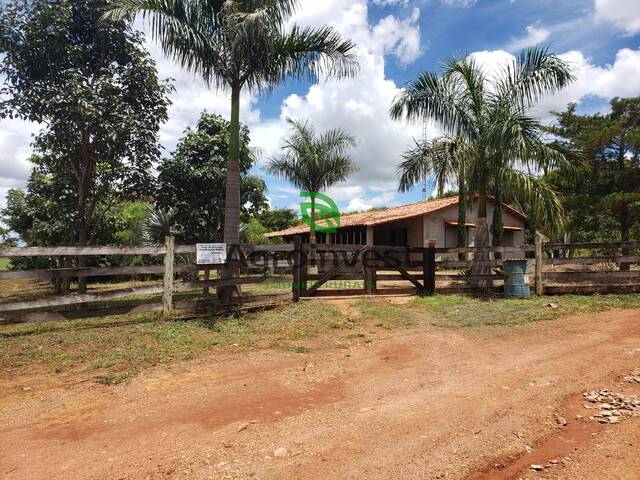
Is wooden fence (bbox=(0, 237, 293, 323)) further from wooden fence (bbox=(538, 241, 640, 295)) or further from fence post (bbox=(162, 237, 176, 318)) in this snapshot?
wooden fence (bbox=(538, 241, 640, 295))

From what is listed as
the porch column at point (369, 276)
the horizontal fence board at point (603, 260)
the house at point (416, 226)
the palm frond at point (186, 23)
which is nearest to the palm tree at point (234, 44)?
the palm frond at point (186, 23)

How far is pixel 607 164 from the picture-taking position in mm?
20281

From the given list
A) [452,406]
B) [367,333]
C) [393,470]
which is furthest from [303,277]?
[393,470]

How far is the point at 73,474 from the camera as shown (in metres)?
2.95

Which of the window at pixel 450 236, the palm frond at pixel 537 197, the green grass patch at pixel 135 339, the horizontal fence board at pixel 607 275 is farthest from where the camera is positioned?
the window at pixel 450 236

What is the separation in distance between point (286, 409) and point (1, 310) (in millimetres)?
5404

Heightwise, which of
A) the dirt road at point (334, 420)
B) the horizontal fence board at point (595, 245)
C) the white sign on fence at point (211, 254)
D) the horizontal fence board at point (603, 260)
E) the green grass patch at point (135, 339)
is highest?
the horizontal fence board at point (595, 245)

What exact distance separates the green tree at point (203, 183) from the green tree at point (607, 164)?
43.7 ft

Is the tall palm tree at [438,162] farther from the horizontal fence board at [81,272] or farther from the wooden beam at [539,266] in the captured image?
the horizontal fence board at [81,272]

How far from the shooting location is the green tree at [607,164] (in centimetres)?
1858

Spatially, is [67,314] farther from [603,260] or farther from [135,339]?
[603,260]

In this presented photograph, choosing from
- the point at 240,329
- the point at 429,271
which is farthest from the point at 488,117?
the point at 240,329

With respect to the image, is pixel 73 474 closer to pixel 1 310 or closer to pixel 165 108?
pixel 1 310

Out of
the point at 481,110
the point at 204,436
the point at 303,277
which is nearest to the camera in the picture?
the point at 204,436
